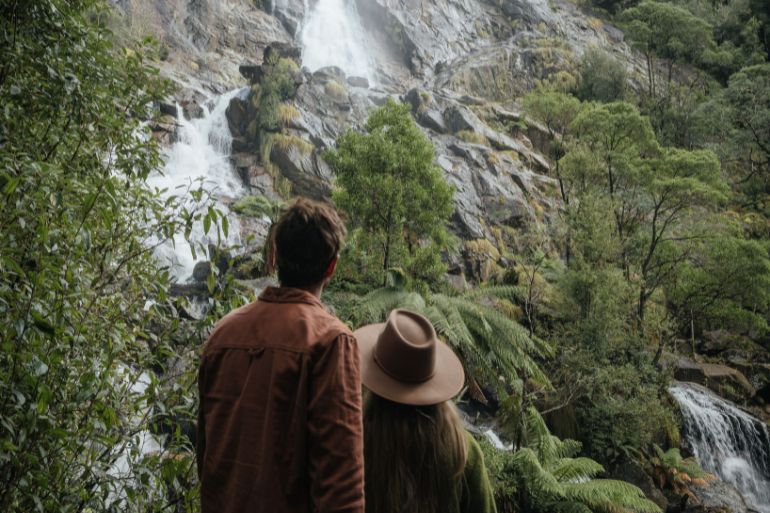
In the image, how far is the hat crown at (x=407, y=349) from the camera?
1593 mm

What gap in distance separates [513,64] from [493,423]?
89.6 ft

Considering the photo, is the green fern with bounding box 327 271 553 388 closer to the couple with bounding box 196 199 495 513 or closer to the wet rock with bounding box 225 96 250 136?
the couple with bounding box 196 199 495 513

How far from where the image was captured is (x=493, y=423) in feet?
35.6

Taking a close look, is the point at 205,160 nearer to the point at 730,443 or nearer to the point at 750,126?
the point at 730,443

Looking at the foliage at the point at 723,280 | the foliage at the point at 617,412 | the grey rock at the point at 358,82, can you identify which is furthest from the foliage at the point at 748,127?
the foliage at the point at 617,412

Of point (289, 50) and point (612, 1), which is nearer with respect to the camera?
point (289, 50)

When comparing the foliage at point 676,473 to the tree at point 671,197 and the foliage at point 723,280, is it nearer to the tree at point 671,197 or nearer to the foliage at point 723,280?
the tree at point 671,197

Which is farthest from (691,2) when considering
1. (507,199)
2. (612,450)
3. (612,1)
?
(612,450)

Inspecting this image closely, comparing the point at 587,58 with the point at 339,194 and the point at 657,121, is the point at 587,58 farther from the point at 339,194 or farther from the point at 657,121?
the point at 339,194

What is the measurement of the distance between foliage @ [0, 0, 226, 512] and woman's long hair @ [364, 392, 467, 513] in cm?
100

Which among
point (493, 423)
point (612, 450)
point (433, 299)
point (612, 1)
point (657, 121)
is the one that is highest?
point (612, 1)

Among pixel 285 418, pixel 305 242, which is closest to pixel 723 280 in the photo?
pixel 305 242

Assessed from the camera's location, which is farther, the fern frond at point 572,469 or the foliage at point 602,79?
the foliage at point 602,79

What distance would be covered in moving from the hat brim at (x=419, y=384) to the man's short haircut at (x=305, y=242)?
357 millimetres
